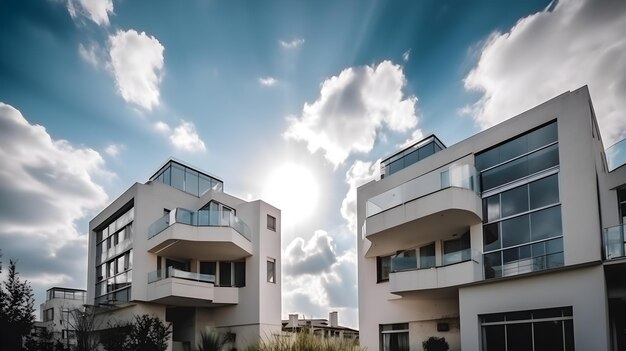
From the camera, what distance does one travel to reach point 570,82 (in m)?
17.3

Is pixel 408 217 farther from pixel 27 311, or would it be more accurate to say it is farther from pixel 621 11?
pixel 27 311

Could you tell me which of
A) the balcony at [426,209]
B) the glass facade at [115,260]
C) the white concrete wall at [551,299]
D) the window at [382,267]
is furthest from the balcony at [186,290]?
the white concrete wall at [551,299]

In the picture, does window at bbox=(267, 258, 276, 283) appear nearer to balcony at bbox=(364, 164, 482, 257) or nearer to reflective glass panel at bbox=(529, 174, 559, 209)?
balcony at bbox=(364, 164, 482, 257)

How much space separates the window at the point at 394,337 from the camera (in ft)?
75.0

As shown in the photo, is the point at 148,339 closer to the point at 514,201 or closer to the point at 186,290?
the point at 186,290

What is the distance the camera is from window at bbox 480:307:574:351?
52.5ft

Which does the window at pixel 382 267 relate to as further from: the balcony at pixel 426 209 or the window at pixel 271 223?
the window at pixel 271 223

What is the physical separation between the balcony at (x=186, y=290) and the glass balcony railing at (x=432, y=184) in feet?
36.0

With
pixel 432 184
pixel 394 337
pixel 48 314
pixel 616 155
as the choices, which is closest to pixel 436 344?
pixel 394 337

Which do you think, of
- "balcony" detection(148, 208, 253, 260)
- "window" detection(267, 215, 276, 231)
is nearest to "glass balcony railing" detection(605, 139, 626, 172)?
"balcony" detection(148, 208, 253, 260)

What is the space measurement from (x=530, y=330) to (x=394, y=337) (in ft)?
25.3

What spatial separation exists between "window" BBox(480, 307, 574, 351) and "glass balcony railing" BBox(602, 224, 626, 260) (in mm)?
2198

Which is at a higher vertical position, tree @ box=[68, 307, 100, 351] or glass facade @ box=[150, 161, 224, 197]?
glass facade @ box=[150, 161, 224, 197]

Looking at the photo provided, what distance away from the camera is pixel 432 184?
65.7 ft
